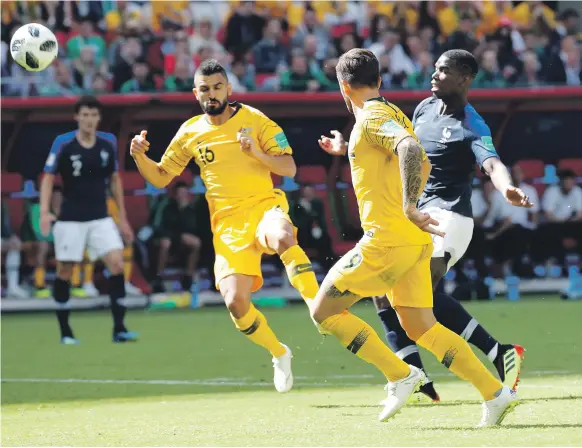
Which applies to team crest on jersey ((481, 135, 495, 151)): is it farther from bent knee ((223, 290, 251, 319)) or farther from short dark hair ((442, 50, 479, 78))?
bent knee ((223, 290, 251, 319))

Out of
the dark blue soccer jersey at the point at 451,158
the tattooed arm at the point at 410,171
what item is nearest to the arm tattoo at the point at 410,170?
the tattooed arm at the point at 410,171

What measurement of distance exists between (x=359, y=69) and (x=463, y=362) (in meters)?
1.62

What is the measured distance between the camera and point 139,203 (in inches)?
691

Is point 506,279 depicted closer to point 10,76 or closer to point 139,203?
point 139,203

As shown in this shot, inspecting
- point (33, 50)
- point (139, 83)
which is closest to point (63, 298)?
point (33, 50)

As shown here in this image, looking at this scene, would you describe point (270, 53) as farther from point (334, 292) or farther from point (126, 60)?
point (334, 292)

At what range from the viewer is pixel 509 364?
7.56 metres

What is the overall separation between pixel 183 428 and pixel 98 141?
604cm

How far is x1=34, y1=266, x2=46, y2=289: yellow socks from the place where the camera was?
16797 millimetres

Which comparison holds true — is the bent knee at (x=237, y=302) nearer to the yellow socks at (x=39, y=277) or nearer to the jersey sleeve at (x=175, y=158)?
the jersey sleeve at (x=175, y=158)

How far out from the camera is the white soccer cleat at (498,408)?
627 centimetres

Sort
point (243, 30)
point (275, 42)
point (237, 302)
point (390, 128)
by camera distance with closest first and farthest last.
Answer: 1. point (390, 128)
2. point (237, 302)
3. point (275, 42)
4. point (243, 30)

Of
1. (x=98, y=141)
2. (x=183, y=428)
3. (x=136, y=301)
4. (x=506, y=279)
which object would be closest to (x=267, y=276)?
(x=136, y=301)

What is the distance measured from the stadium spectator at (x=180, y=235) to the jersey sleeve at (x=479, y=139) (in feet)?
31.4
